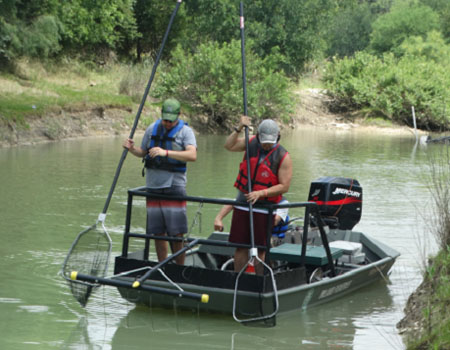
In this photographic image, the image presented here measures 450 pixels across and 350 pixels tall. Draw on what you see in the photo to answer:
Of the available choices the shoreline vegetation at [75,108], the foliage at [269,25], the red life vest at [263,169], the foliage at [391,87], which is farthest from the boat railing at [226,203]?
the foliage at [269,25]

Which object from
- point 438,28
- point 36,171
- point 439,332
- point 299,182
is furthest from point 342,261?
point 438,28

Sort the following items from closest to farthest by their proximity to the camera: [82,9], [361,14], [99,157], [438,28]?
[99,157] → [82,9] → [438,28] → [361,14]

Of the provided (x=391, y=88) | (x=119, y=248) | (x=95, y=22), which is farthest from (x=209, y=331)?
(x=391, y=88)

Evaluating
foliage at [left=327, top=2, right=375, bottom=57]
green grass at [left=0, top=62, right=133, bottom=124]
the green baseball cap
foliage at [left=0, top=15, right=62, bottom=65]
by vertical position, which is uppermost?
foliage at [left=327, top=2, right=375, bottom=57]

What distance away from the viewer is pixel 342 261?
341 inches

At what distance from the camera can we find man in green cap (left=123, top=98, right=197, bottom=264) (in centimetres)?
736

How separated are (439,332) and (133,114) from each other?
22.9 m

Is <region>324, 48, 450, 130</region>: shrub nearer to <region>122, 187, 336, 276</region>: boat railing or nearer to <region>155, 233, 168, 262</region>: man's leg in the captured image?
<region>122, 187, 336, 276</region>: boat railing

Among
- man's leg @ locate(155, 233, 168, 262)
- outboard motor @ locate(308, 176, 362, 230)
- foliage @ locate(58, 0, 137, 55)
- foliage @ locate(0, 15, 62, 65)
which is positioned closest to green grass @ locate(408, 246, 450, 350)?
outboard motor @ locate(308, 176, 362, 230)

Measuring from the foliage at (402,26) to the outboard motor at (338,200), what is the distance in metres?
55.8

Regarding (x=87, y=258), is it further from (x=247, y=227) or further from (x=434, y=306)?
(x=434, y=306)

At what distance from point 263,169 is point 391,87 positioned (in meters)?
32.9

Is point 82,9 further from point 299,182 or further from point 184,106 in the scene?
Answer: point 299,182

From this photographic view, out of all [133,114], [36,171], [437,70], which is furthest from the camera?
[437,70]
